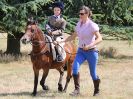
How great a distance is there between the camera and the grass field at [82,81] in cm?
1048

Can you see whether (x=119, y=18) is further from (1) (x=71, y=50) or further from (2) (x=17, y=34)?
(1) (x=71, y=50)

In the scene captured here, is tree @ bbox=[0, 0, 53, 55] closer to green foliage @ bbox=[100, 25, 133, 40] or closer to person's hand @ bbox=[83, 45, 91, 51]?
green foliage @ bbox=[100, 25, 133, 40]

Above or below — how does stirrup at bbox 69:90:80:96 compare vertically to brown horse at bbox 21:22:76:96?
below

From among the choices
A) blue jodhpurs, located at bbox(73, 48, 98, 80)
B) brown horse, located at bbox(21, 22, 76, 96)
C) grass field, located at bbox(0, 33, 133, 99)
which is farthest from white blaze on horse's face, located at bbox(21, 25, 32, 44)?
grass field, located at bbox(0, 33, 133, 99)

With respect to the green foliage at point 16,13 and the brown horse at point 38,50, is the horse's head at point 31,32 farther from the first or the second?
the green foliage at point 16,13

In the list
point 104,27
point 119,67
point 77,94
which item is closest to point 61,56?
point 77,94

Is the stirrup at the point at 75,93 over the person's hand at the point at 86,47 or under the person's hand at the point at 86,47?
under

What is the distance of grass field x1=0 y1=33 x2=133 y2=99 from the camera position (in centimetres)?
1048

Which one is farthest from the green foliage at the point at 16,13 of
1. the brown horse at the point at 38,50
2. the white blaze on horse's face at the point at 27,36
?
the white blaze on horse's face at the point at 27,36

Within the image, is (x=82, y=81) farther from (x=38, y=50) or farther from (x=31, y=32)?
(x=31, y=32)

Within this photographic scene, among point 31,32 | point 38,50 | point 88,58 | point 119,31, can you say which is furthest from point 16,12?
point 88,58

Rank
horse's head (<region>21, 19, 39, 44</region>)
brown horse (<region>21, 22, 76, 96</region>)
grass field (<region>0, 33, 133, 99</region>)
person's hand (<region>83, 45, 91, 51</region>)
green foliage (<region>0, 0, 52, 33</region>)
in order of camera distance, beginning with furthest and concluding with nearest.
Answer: green foliage (<region>0, 0, 52, 33</region>) → grass field (<region>0, 33, 133, 99</region>) → brown horse (<region>21, 22, 76, 96</region>) → horse's head (<region>21, 19, 39, 44</region>) → person's hand (<region>83, 45, 91, 51</region>)

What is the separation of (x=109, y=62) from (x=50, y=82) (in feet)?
18.8

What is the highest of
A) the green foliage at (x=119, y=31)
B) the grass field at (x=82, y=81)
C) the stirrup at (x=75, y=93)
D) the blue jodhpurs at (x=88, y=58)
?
the blue jodhpurs at (x=88, y=58)
